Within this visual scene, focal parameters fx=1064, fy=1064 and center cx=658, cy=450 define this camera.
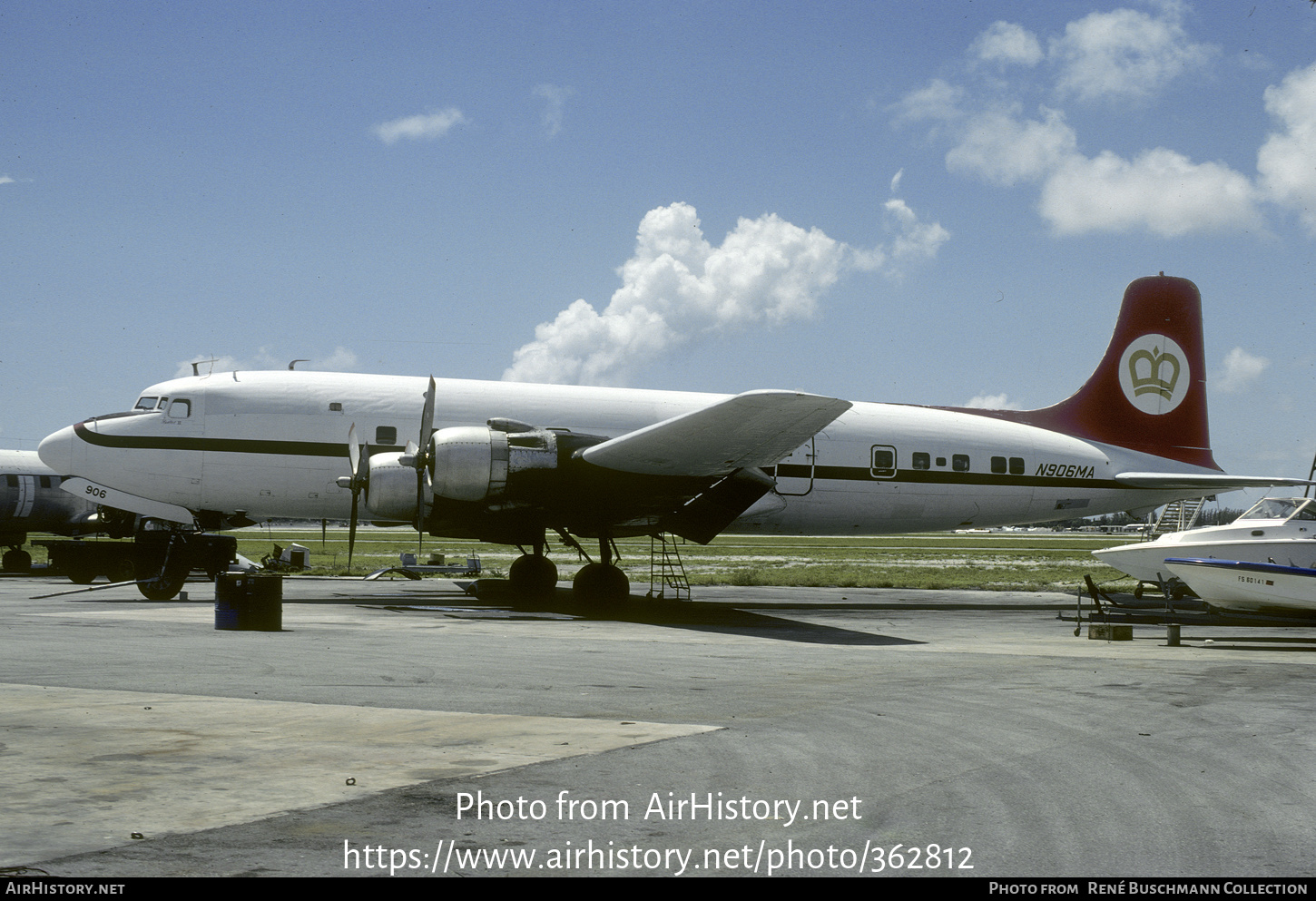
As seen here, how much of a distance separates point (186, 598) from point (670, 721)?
15417mm

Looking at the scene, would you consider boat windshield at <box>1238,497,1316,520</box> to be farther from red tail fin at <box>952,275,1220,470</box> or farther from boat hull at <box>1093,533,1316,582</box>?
red tail fin at <box>952,275,1220,470</box>

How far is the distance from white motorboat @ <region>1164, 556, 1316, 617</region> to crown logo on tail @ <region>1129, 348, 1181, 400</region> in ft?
36.1

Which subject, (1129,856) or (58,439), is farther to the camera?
(58,439)

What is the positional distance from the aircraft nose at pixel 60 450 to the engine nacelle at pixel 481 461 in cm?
810

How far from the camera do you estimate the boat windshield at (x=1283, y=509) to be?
17.9m

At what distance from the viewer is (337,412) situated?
21.3 meters

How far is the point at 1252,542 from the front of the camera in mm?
17250

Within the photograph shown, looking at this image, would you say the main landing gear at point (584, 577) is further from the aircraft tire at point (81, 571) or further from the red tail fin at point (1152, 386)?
the red tail fin at point (1152, 386)

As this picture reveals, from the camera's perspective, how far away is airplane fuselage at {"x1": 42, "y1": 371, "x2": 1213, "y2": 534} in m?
21.0

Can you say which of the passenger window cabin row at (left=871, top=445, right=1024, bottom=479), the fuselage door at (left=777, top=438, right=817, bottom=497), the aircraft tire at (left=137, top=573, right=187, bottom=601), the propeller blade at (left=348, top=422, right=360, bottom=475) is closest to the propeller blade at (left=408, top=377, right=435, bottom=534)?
the propeller blade at (left=348, top=422, right=360, bottom=475)

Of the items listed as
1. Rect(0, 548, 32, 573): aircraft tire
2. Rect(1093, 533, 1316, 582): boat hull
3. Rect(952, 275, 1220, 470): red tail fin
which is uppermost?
Rect(952, 275, 1220, 470): red tail fin
